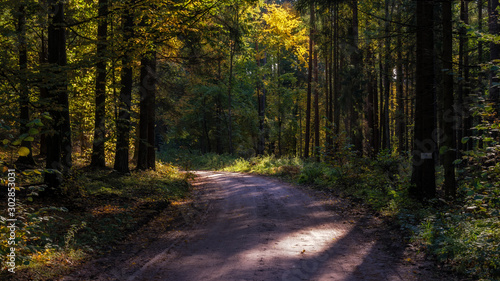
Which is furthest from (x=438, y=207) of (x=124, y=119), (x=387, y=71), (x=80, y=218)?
(x=387, y=71)

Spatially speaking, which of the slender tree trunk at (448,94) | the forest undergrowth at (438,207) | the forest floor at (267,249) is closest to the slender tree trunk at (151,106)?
the forest floor at (267,249)

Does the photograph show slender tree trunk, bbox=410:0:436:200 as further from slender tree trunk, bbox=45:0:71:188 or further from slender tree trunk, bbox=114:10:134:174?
slender tree trunk, bbox=45:0:71:188

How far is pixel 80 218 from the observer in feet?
27.2

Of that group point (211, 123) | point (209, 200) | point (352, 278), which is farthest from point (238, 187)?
point (211, 123)

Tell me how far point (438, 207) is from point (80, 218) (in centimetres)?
917

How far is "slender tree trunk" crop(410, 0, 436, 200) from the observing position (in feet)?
31.7

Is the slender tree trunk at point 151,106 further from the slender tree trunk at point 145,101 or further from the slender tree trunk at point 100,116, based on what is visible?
the slender tree trunk at point 100,116

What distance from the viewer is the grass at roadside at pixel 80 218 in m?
5.26

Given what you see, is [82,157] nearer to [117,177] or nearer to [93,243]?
[117,177]

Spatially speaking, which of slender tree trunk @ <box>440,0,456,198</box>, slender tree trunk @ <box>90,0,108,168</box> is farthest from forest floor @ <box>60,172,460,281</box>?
slender tree trunk @ <box>90,0,108,168</box>

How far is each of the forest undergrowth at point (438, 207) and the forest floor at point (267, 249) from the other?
0.35 m

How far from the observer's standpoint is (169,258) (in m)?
6.45

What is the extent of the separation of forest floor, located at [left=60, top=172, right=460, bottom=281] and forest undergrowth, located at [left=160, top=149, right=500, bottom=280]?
0.35 meters

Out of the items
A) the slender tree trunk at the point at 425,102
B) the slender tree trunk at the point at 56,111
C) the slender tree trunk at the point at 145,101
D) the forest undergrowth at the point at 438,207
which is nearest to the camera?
the forest undergrowth at the point at 438,207
